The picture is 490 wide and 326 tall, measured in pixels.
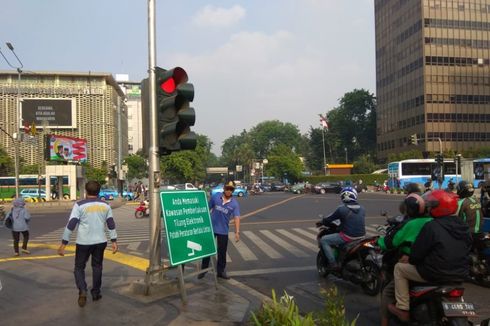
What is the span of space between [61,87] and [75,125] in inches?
325

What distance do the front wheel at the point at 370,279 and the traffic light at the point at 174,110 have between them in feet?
10.4

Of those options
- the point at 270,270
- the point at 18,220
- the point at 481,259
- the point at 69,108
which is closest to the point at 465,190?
the point at 481,259

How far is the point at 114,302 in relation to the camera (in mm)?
6691

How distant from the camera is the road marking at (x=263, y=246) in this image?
11205 mm

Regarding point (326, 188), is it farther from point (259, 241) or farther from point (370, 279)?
point (370, 279)

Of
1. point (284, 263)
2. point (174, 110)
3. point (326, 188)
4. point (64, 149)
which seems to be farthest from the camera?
point (326, 188)

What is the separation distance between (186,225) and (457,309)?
3766 millimetres

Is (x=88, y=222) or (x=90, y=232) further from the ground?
(x=88, y=222)

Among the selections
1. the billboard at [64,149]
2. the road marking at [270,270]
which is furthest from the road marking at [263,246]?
the billboard at [64,149]

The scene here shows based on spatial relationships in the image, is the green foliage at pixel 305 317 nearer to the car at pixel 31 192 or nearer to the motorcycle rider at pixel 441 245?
the motorcycle rider at pixel 441 245

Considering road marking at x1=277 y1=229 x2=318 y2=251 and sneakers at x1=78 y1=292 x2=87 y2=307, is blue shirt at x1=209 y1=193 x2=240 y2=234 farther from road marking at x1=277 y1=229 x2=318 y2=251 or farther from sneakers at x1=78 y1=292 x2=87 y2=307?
road marking at x1=277 y1=229 x2=318 y2=251

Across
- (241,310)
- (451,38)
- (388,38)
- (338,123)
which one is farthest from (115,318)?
(338,123)

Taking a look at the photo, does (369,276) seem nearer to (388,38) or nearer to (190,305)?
(190,305)

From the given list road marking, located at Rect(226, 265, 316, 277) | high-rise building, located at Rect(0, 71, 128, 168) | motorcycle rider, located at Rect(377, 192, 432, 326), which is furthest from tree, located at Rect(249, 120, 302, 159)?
motorcycle rider, located at Rect(377, 192, 432, 326)
